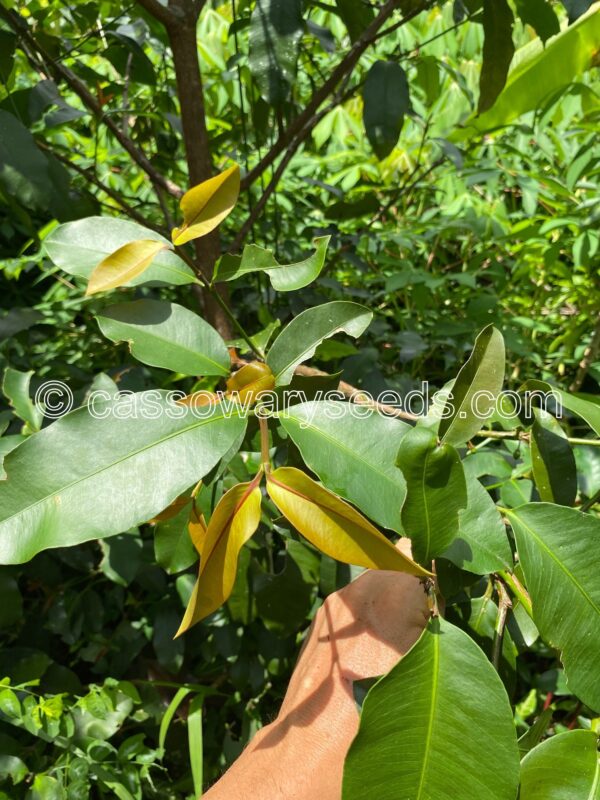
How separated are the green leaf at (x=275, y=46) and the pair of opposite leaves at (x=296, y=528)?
0.50 metres

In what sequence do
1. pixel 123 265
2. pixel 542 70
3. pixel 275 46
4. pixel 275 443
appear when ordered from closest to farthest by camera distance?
1. pixel 123 265
2. pixel 275 443
3. pixel 275 46
4. pixel 542 70

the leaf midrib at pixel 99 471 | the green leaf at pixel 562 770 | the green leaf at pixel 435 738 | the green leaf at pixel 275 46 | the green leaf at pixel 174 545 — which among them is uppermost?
the green leaf at pixel 275 46

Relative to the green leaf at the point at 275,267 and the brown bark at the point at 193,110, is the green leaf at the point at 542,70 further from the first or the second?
the green leaf at the point at 275,267

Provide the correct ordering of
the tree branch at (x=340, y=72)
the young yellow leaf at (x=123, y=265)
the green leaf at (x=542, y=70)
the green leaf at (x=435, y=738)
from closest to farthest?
the green leaf at (x=435, y=738)
the young yellow leaf at (x=123, y=265)
the tree branch at (x=340, y=72)
the green leaf at (x=542, y=70)

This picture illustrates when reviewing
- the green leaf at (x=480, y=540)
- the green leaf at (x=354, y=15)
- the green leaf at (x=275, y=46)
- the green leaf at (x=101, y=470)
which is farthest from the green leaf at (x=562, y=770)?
the green leaf at (x=354, y=15)

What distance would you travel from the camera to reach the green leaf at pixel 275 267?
0.50 m

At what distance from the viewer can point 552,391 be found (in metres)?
0.47

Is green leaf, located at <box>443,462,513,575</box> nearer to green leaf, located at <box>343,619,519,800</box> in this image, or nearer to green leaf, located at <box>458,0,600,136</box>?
green leaf, located at <box>343,619,519,800</box>

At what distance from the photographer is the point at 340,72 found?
0.76 meters

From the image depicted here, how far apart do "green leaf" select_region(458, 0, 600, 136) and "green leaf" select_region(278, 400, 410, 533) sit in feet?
3.84

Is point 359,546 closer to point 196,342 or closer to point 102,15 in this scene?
point 196,342

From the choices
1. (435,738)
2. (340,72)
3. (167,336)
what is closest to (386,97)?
(340,72)

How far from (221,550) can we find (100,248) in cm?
28

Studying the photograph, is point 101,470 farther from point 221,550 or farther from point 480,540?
point 480,540
